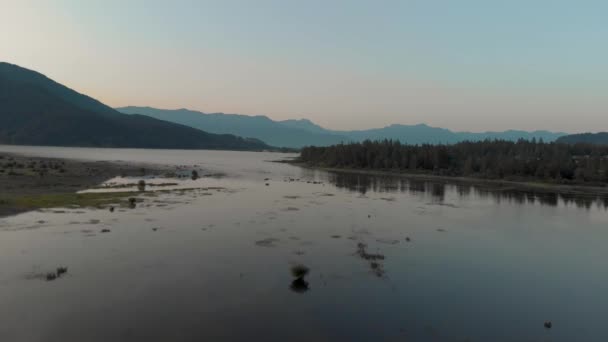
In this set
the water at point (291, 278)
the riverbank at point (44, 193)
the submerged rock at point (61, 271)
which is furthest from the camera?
the riverbank at point (44, 193)

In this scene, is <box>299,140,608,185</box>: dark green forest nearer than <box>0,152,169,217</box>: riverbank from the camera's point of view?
No

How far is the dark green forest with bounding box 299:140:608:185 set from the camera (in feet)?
350

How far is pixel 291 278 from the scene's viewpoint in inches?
987

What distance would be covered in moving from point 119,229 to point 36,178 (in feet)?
132

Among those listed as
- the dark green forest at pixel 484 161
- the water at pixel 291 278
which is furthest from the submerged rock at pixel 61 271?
the dark green forest at pixel 484 161

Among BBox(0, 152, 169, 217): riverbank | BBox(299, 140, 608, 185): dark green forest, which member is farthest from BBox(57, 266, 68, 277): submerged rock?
BBox(299, 140, 608, 185): dark green forest

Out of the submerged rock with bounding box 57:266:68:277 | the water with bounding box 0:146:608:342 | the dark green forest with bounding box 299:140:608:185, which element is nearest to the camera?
the water with bounding box 0:146:608:342

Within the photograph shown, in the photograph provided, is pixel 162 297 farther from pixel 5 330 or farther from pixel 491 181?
pixel 491 181

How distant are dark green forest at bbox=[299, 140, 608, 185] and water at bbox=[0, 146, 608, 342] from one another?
69003mm

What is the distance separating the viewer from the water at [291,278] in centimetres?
1861

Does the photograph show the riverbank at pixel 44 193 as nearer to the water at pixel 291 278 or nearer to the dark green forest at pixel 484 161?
the water at pixel 291 278

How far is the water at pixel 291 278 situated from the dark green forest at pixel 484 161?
2717 inches

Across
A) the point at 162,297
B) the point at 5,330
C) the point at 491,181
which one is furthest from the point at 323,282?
the point at 491,181

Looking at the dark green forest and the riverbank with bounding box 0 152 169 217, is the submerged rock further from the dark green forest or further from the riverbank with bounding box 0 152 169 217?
the dark green forest
